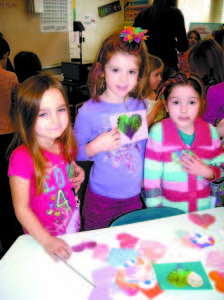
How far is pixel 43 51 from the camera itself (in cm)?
431

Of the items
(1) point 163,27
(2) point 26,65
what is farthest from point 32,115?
(1) point 163,27

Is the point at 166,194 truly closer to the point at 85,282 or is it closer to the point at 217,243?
the point at 217,243

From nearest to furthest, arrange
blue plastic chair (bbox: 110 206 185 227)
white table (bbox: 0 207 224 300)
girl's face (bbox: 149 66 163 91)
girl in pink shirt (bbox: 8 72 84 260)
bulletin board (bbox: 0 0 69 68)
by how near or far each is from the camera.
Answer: white table (bbox: 0 207 224 300), girl in pink shirt (bbox: 8 72 84 260), blue plastic chair (bbox: 110 206 185 227), girl's face (bbox: 149 66 163 91), bulletin board (bbox: 0 0 69 68)

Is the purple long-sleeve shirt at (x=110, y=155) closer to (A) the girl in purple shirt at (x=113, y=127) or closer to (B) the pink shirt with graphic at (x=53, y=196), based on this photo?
(A) the girl in purple shirt at (x=113, y=127)

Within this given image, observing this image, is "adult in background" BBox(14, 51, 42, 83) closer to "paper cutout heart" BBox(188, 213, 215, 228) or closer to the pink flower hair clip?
the pink flower hair clip

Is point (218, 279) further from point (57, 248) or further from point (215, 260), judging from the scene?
point (57, 248)

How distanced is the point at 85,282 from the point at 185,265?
31cm

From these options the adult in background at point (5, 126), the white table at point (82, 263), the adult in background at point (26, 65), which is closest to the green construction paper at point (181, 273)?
the white table at point (82, 263)

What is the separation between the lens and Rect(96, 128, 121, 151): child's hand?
123cm

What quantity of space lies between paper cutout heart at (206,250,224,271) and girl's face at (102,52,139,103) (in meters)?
0.74

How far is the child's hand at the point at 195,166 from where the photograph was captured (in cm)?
122

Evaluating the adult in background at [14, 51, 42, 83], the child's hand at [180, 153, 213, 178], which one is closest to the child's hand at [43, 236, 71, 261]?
the child's hand at [180, 153, 213, 178]

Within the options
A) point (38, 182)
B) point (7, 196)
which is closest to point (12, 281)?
point (38, 182)

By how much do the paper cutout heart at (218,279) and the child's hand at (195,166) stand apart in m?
0.47
